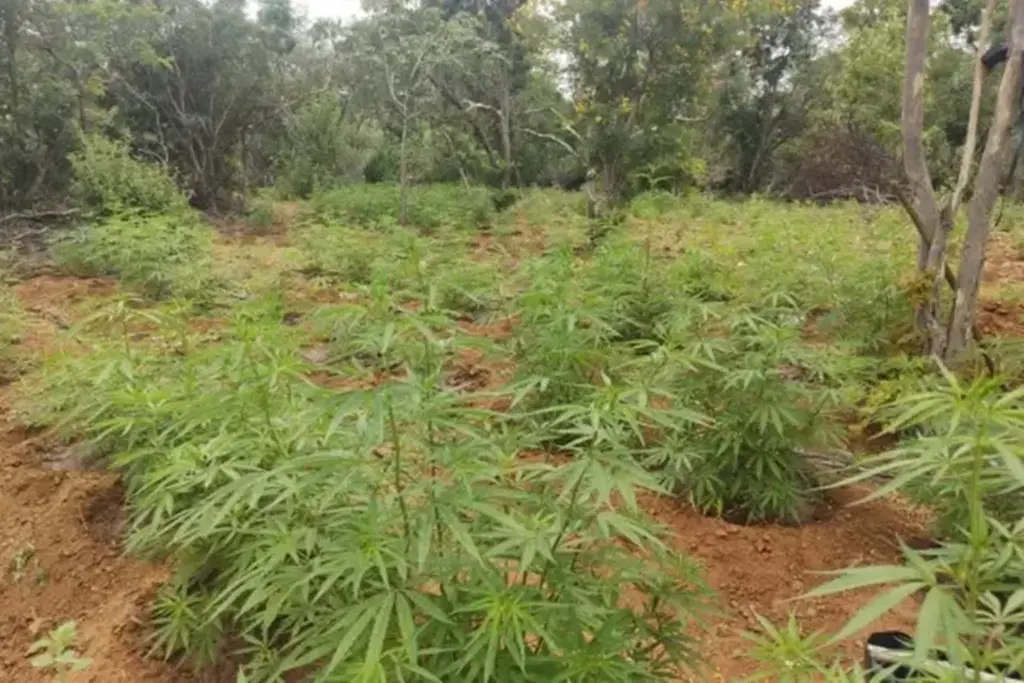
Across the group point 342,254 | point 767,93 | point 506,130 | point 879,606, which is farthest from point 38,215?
point 767,93

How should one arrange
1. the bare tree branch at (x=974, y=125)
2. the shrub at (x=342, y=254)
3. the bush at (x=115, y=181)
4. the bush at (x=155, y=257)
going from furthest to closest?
the bush at (x=115, y=181) → the shrub at (x=342, y=254) → the bush at (x=155, y=257) → the bare tree branch at (x=974, y=125)

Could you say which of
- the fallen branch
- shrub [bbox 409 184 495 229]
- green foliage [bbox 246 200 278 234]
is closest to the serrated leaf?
shrub [bbox 409 184 495 229]

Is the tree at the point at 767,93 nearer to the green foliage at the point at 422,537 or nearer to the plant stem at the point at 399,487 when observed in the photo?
the green foliage at the point at 422,537

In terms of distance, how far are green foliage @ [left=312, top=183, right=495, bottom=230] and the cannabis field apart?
4.30m

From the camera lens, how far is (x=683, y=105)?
36.4 ft

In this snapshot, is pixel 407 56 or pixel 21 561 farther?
pixel 407 56

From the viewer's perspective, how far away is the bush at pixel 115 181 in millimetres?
8867

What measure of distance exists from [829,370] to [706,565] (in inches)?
35.4

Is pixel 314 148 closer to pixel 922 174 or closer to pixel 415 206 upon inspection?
pixel 415 206

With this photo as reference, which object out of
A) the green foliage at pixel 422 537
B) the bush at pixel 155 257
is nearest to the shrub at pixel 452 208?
the bush at pixel 155 257

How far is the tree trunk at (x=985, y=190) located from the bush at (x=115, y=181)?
7866mm

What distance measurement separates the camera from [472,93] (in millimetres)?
14031

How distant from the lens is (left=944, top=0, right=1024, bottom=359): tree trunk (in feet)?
12.1

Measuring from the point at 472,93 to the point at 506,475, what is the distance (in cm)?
1300
